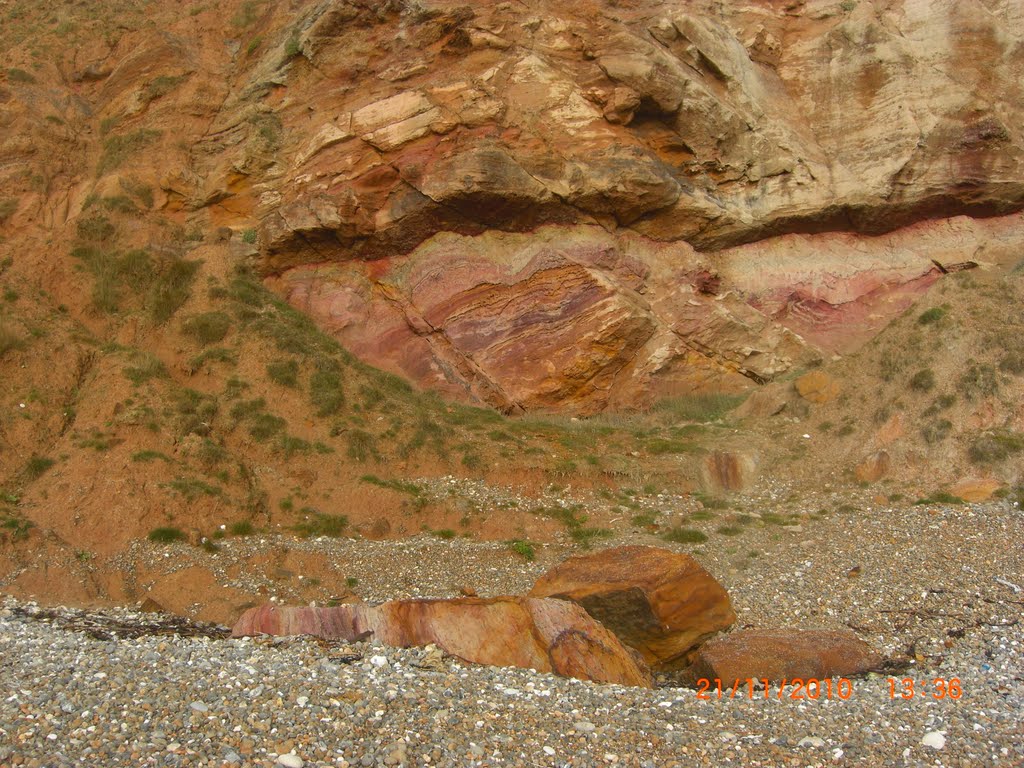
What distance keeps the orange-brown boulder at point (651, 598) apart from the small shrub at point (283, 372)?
10536 millimetres

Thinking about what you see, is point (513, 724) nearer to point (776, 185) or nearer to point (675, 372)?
point (675, 372)

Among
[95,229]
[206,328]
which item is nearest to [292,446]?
[206,328]

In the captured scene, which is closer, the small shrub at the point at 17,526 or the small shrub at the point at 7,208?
the small shrub at the point at 17,526

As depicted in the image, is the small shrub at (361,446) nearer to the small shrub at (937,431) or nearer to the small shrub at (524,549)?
the small shrub at (524,549)

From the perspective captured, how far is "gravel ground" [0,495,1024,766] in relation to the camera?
8.09 meters

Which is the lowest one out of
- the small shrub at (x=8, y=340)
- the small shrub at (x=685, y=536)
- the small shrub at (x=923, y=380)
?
the small shrub at (x=685, y=536)

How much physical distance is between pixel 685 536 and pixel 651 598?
542cm

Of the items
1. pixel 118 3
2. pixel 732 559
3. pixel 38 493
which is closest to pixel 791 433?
pixel 732 559

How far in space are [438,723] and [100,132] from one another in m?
26.8

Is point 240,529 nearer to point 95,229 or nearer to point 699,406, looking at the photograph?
point 95,229

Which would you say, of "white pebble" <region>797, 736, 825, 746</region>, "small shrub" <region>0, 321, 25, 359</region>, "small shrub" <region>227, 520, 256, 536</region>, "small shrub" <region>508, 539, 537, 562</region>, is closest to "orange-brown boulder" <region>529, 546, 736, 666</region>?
"small shrub" <region>508, 539, 537, 562</region>

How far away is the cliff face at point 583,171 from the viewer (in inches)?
974

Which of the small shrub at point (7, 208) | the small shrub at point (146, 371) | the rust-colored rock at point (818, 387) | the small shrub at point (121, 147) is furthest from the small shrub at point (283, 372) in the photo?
the rust-colored rock at point (818, 387)
